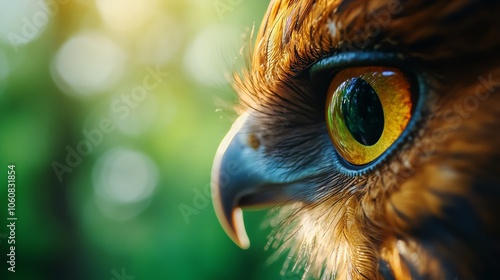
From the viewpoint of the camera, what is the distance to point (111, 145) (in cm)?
504

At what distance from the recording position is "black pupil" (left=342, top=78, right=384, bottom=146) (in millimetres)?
785

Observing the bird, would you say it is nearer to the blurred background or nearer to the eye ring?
the eye ring

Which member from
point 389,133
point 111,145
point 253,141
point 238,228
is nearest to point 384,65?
point 389,133

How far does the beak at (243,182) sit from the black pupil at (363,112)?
0.21m

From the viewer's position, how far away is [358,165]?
2.75ft

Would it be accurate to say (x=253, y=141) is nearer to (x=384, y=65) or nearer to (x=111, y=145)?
(x=384, y=65)

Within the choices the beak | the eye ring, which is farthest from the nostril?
the eye ring

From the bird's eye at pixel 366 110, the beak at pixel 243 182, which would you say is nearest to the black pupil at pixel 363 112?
the bird's eye at pixel 366 110

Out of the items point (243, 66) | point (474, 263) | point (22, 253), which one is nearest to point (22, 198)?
point (22, 253)

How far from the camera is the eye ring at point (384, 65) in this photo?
699mm

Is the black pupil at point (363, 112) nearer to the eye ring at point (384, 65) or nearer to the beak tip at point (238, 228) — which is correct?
the eye ring at point (384, 65)

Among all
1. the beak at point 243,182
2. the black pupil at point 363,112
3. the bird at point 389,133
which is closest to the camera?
the bird at point 389,133

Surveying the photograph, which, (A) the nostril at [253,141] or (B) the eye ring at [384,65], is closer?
(B) the eye ring at [384,65]

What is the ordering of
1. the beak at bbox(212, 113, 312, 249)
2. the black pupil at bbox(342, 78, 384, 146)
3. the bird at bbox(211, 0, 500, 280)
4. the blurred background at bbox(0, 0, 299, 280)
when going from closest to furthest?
the bird at bbox(211, 0, 500, 280), the black pupil at bbox(342, 78, 384, 146), the beak at bbox(212, 113, 312, 249), the blurred background at bbox(0, 0, 299, 280)
